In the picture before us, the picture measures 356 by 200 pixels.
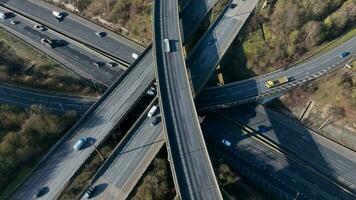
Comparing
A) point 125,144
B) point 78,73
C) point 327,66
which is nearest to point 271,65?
point 327,66

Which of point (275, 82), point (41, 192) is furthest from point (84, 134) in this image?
point (275, 82)

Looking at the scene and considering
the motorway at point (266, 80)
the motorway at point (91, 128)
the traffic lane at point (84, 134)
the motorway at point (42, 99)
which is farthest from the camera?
the motorway at point (266, 80)

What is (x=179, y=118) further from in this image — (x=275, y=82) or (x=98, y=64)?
(x=98, y=64)

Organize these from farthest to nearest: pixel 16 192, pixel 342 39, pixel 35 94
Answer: pixel 342 39, pixel 35 94, pixel 16 192

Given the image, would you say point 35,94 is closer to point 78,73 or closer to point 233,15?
point 78,73

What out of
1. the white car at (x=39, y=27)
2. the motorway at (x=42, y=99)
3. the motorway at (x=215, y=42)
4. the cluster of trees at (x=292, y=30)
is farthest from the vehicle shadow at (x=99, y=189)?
the white car at (x=39, y=27)

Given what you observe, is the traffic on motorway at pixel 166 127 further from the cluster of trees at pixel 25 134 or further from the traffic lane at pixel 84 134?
the cluster of trees at pixel 25 134
